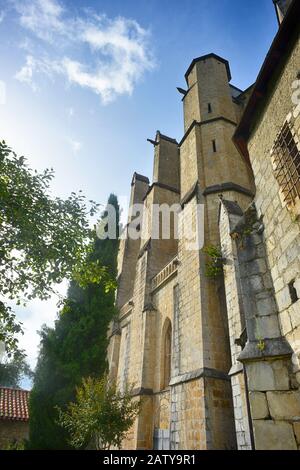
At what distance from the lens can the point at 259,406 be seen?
3.57 metres

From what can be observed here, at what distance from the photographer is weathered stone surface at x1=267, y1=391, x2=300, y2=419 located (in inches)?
134

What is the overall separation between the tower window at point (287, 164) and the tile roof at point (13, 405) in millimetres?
18081

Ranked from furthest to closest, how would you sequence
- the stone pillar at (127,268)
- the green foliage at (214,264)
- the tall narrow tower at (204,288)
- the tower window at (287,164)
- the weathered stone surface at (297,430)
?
the stone pillar at (127,268) < the green foliage at (214,264) < the tall narrow tower at (204,288) < the tower window at (287,164) < the weathered stone surface at (297,430)

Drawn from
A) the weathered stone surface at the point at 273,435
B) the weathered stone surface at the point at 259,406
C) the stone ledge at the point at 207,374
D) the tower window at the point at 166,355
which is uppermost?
the tower window at the point at 166,355

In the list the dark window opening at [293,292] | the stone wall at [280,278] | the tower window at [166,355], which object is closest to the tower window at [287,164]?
the stone wall at [280,278]

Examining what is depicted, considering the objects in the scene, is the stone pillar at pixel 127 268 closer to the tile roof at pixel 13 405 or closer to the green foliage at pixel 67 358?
the green foliage at pixel 67 358

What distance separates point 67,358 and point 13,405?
8.13 metres

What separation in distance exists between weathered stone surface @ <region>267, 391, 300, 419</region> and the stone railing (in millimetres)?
7760

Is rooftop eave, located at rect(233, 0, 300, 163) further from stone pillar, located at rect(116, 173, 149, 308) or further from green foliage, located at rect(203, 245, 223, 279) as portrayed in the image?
stone pillar, located at rect(116, 173, 149, 308)

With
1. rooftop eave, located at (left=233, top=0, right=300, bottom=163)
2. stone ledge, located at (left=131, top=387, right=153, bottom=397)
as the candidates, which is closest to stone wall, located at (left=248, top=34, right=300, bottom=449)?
rooftop eave, located at (left=233, top=0, right=300, bottom=163)

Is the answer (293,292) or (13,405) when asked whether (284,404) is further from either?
(13,405)

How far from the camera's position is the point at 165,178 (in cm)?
1748

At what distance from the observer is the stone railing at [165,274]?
11.7 meters

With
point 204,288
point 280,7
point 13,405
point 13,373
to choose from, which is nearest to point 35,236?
point 204,288
